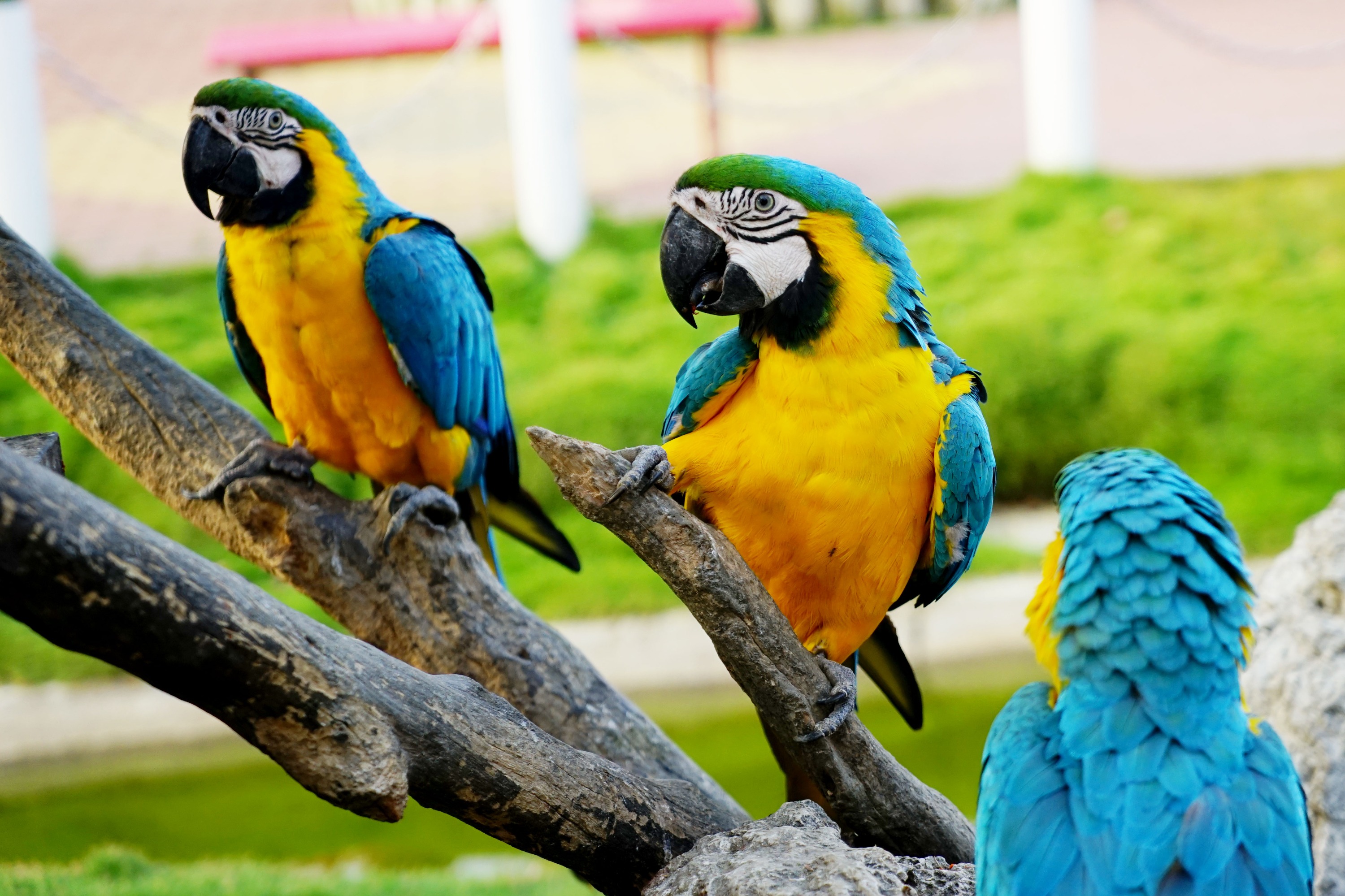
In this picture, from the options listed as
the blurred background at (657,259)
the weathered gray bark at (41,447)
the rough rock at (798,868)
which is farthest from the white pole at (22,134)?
the rough rock at (798,868)

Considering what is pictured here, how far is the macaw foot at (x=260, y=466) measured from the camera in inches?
84.0

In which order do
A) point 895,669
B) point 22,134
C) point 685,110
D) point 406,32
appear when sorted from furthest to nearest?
point 685,110
point 406,32
point 22,134
point 895,669

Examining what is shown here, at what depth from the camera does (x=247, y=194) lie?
1.96m

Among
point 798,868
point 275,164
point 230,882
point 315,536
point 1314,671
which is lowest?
point 230,882

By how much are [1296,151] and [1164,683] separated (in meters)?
6.40

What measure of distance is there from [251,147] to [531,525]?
86 centimetres

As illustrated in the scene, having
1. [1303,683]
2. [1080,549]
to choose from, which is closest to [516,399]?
[1303,683]

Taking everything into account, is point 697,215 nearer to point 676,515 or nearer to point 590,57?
point 676,515

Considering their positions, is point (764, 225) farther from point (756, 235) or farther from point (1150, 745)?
point (1150, 745)

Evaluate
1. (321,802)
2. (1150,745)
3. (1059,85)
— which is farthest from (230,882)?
(1059,85)

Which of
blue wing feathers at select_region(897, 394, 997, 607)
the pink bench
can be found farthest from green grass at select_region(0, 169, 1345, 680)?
blue wing feathers at select_region(897, 394, 997, 607)

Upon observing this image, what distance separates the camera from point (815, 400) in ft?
5.35

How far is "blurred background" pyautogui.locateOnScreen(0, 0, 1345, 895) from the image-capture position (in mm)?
3479

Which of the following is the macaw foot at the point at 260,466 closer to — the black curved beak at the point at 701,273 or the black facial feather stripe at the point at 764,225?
the black curved beak at the point at 701,273
